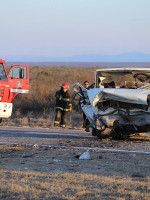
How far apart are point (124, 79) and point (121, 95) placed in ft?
5.61

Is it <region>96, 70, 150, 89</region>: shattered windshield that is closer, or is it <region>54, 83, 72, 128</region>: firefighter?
<region>96, 70, 150, 89</region>: shattered windshield

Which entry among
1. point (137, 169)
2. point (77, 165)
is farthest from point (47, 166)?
point (137, 169)

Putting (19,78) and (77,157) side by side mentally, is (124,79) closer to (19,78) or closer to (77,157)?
(77,157)

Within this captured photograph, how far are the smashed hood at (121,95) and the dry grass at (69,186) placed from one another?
404 centimetres

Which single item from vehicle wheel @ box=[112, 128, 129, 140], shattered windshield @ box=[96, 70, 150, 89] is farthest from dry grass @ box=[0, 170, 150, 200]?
shattered windshield @ box=[96, 70, 150, 89]

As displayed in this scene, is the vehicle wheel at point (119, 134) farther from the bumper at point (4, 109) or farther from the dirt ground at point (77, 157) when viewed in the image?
the bumper at point (4, 109)

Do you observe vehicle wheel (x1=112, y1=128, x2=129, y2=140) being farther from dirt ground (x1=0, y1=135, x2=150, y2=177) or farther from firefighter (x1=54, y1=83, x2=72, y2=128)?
firefighter (x1=54, y1=83, x2=72, y2=128)

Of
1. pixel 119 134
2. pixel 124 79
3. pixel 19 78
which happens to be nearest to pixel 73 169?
pixel 119 134

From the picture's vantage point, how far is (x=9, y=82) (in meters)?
15.9

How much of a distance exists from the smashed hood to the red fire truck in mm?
4366

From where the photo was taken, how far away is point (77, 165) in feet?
28.2

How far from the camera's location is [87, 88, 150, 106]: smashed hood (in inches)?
440

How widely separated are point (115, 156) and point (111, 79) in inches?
159

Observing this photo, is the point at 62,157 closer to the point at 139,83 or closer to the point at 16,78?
the point at 139,83
